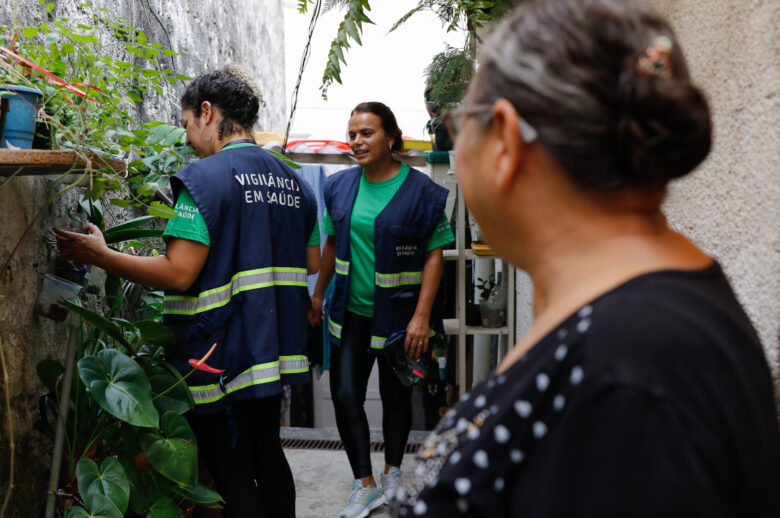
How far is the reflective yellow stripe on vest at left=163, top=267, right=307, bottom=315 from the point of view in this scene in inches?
78.0

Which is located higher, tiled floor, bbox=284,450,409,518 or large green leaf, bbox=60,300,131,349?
large green leaf, bbox=60,300,131,349

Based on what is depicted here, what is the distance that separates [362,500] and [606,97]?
272cm

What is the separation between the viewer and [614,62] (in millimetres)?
574

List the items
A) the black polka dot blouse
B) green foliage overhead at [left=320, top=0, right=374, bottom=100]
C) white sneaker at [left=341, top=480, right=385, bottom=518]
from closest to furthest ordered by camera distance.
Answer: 1. the black polka dot blouse
2. green foliage overhead at [left=320, top=0, right=374, bottom=100]
3. white sneaker at [left=341, top=480, right=385, bottom=518]

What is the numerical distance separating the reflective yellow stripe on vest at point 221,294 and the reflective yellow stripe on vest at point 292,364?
258 millimetres

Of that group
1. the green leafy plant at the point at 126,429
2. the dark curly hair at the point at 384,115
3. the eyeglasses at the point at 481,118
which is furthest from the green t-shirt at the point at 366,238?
the eyeglasses at the point at 481,118

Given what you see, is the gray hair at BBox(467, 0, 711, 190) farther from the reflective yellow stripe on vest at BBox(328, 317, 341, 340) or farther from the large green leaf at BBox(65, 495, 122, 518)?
the reflective yellow stripe on vest at BBox(328, 317, 341, 340)

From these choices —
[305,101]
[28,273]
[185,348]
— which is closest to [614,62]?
[185,348]

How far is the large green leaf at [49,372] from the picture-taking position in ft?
6.43

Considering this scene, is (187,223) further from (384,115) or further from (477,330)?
(477,330)

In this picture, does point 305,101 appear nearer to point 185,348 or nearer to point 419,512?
point 185,348

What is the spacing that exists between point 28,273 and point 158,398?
556 millimetres

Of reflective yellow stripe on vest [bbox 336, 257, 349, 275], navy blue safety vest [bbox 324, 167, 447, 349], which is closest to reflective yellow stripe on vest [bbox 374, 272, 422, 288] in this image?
navy blue safety vest [bbox 324, 167, 447, 349]

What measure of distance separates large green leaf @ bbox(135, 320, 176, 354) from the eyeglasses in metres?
1.41
